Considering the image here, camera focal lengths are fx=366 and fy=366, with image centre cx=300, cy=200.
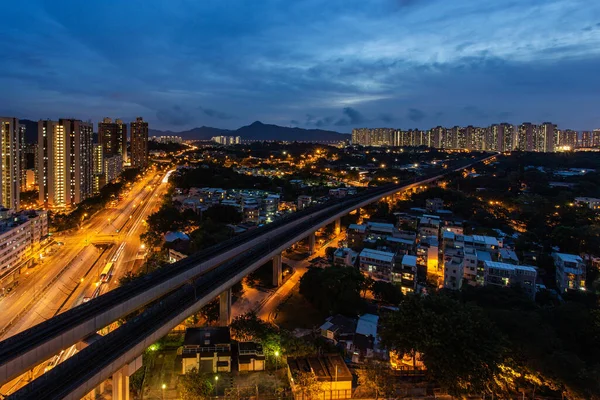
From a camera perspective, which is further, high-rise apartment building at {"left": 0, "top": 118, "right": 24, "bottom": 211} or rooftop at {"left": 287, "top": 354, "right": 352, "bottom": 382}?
high-rise apartment building at {"left": 0, "top": 118, "right": 24, "bottom": 211}

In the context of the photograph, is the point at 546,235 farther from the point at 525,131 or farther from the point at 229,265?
the point at 525,131

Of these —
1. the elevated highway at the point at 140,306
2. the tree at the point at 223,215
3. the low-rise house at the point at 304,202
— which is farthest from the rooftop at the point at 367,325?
the low-rise house at the point at 304,202

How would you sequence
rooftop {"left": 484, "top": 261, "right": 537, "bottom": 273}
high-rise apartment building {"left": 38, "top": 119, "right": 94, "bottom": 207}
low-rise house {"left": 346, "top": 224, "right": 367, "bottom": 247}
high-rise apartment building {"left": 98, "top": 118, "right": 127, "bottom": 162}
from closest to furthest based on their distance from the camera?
rooftop {"left": 484, "top": 261, "right": 537, "bottom": 273} → low-rise house {"left": 346, "top": 224, "right": 367, "bottom": 247} → high-rise apartment building {"left": 38, "top": 119, "right": 94, "bottom": 207} → high-rise apartment building {"left": 98, "top": 118, "right": 127, "bottom": 162}

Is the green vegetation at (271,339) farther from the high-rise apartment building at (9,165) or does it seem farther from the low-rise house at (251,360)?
the high-rise apartment building at (9,165)

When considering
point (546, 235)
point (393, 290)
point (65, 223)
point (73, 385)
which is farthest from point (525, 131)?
point (73, 385)

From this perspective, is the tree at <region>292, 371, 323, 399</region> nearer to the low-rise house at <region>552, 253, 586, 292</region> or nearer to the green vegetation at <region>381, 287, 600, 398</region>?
the green vegetation at <region>381, 287, 600, 398</region>

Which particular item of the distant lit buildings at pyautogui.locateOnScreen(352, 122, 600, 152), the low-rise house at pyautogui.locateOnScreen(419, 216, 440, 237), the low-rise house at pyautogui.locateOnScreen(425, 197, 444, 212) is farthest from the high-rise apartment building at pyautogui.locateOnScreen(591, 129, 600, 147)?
the low-rise house at pyautogui.locateOnScreen(419, 216, 440, 237)
